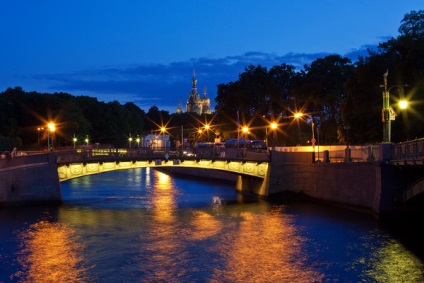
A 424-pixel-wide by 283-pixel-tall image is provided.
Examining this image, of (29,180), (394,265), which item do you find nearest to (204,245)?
(394,265)

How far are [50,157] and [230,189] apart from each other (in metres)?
25.9

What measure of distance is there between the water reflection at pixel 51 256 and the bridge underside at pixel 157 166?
16176 mm

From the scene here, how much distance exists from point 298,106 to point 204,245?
2889 inches

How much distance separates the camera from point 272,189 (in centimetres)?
Answer: 5847

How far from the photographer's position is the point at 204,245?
3453 centimetres

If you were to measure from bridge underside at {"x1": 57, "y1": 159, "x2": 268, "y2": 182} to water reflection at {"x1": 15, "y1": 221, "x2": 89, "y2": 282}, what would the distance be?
53.1 feet

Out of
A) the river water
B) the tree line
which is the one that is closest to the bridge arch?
the river water

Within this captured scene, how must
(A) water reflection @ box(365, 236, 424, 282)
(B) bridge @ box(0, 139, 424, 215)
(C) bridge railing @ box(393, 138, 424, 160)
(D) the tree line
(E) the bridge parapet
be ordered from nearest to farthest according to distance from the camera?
(A) water reflection @ box(365, 236, 424, 282) → (E) the bridge parapet → (C) bridge railing @ box(393, 138, 424, 160) → (B) bridge @ box(0, 139, 424, 215) → (D) the tree line

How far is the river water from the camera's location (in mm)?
28172

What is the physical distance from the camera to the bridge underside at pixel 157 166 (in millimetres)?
57062

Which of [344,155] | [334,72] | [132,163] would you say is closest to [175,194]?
[132,163]

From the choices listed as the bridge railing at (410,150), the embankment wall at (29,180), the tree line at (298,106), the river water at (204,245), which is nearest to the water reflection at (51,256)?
the river water at (204,245)

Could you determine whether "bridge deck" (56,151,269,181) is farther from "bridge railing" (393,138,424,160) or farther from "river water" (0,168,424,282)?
"bridge railing" (393,138,424,160)

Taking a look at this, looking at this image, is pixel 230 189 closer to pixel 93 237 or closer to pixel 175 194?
pixel 175 194
